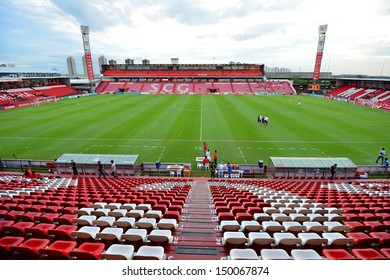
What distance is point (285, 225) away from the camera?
5.48 m

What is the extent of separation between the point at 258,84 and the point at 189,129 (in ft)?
198

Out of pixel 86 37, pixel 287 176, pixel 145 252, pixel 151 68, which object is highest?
pixel 86 37

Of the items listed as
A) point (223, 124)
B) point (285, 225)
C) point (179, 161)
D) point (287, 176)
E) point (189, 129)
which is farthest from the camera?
point (223, 124)

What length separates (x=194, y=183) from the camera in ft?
49.1

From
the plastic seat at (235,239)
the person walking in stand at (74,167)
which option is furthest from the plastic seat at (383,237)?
the person walking in stand at (74,167)

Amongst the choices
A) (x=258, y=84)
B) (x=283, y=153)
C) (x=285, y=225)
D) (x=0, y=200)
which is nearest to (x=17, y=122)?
(x=0, y=200)

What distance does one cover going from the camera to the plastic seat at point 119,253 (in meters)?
3.74

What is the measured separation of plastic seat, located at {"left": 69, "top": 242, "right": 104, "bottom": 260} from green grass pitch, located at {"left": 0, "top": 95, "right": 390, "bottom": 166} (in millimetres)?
15173

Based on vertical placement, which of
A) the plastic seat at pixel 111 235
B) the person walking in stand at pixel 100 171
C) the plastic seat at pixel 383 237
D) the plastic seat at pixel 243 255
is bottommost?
the person walking in stand at pixel 100 171

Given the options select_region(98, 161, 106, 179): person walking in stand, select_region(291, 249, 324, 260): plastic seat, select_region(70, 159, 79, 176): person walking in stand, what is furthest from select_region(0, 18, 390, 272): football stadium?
select_region(70, 159, 79, 176): person walking in stand

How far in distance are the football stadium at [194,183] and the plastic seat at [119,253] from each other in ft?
0.08

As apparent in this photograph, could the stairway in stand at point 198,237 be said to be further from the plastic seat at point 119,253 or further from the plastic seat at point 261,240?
the plastic seat at point 119,253

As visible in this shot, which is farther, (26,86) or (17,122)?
(26,86)

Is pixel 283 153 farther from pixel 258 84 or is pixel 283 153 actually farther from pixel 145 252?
pixel 258 84
